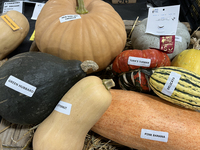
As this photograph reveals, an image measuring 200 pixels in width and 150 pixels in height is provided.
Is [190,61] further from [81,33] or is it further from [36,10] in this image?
[36,10]

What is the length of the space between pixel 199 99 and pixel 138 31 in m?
0.73

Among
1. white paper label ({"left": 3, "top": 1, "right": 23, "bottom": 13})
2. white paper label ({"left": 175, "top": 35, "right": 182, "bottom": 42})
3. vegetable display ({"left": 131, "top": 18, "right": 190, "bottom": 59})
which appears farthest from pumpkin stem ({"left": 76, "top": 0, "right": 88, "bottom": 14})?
white paper label ({"left": 3, "top": 1, "right": 23, "bottom": 13})

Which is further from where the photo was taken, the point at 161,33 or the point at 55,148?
the point at 161,33

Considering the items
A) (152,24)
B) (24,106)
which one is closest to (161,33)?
(152,24)

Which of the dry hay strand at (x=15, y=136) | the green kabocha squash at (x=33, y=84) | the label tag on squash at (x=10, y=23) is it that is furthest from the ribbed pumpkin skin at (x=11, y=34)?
the dry hay strand at (x=15, y=136)

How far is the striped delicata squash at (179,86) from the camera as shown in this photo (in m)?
0.77

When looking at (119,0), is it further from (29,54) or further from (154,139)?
(154,139)

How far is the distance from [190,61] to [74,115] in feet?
2.66

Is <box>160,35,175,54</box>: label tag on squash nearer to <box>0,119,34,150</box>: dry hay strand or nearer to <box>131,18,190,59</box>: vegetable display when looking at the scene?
<box>131,18,190,59</box>: vegetable display

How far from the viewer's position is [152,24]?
1.26 metres

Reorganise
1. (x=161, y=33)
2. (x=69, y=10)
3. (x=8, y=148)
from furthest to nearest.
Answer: (x=161, y=33), (x=69, y=10), (x=8, y=148)

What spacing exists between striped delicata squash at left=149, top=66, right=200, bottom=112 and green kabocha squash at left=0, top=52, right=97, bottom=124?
39 centimetres

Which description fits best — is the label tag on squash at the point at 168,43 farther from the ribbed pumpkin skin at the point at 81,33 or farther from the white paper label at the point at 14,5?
the white paper label at the point at 14,5

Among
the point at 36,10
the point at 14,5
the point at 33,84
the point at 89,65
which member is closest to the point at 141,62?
the point at 89,65
